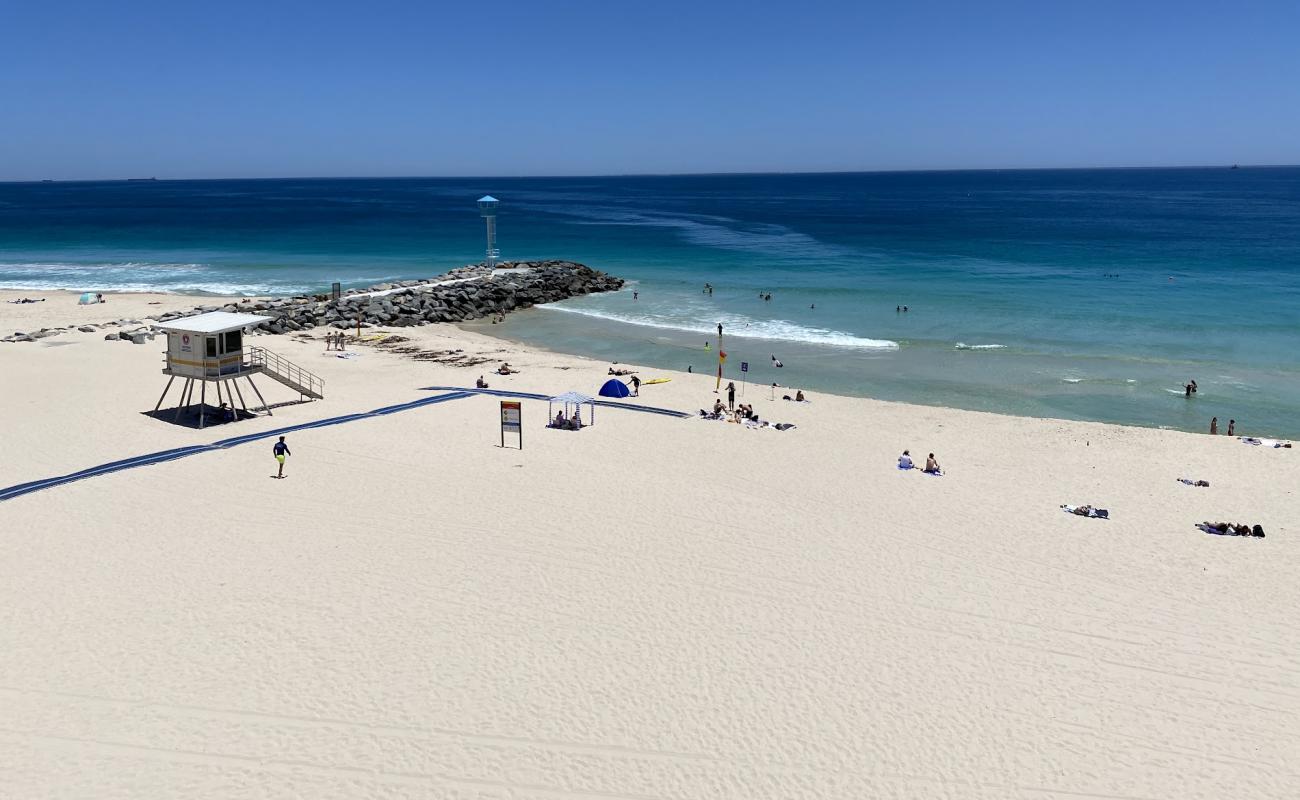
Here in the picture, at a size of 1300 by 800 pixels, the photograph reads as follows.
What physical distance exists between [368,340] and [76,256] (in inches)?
1981

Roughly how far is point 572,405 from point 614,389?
2669 millimetres

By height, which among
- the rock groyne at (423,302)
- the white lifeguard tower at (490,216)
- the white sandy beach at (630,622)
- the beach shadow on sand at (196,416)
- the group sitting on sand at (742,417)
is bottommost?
the white sandy beach at (630,622)

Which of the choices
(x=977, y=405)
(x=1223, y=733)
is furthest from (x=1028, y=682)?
(x=977, y=405)

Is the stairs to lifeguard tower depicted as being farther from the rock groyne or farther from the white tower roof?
the rock groyne

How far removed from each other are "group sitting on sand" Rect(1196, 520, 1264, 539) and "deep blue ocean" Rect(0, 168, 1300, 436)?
10.1 meters

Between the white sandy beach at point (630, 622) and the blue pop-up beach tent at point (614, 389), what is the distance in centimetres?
477

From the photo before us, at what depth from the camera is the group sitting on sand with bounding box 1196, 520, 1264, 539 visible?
17.2 metres

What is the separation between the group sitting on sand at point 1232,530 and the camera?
17250 mm

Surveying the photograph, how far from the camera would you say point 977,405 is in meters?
28.6

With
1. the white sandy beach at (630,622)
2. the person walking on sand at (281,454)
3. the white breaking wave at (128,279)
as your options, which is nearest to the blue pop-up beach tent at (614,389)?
the white sandy beach at (630,622)

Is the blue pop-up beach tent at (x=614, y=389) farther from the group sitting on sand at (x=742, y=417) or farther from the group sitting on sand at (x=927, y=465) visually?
the group sitting on sand at (x=927, y=465)

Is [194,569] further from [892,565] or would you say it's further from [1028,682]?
[1028,682]

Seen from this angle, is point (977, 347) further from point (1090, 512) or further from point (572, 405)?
point (572, 405)

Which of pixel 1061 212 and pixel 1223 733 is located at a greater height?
pixel 1061 212
